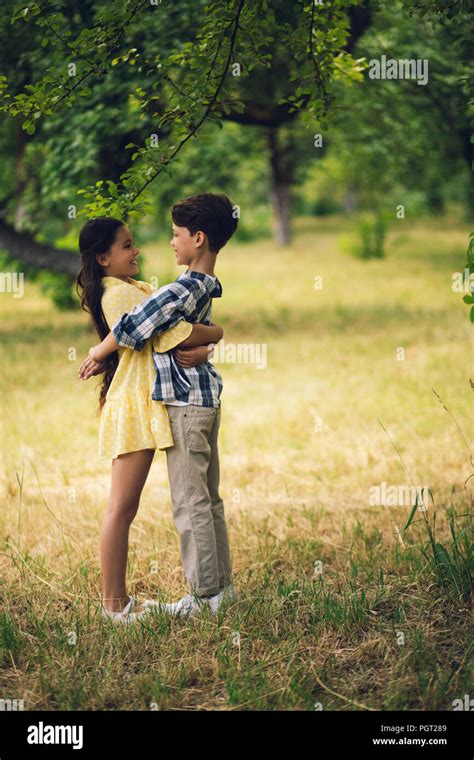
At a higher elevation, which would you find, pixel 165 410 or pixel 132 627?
pixel 165 410

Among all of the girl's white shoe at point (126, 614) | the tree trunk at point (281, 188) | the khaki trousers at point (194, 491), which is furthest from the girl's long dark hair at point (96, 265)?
the tree trunk at point (281, 188)

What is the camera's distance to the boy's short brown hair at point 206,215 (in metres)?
3.82

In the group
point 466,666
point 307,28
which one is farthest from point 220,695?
point 307,28

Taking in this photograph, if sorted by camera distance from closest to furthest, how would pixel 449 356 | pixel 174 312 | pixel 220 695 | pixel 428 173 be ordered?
pixel 220 695 → pixel 174 312 → pixel 449 356 → pixel 428 173

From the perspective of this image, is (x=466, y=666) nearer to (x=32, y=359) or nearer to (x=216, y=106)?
(x=216, y=106)

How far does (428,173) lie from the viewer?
89.9ft

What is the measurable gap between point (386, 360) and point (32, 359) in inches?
175

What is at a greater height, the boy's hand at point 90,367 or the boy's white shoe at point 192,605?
the boy's hand at point 90,367

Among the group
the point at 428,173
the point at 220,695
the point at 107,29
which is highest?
the point at 428,173

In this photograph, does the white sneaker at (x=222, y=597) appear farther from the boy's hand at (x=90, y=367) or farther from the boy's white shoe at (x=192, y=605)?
the boy's hand at (x=90, y=367)

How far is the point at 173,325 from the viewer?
3770 mm

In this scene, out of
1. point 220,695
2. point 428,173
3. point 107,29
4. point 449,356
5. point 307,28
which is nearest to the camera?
point 220,695

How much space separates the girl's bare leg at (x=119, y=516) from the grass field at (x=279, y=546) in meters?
0.16

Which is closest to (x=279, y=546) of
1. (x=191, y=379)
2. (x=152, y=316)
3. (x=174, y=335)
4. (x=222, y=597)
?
(x=222, y=597)
